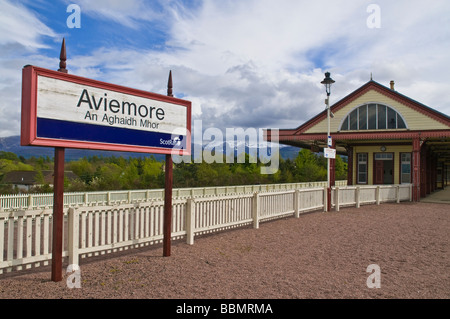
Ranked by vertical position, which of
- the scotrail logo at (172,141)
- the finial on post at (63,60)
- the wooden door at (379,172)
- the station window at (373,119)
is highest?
the station window at (373,119)

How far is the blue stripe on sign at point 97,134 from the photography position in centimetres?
537

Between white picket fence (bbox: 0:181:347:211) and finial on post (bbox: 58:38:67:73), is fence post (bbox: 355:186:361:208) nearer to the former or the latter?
white picket fence (bbox: 0:181:347:211)

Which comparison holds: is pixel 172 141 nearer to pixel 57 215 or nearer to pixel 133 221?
pixel 133 221

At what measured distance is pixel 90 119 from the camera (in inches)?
232

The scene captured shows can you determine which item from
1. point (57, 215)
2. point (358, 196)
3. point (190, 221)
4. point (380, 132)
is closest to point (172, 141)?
point (190, 221)

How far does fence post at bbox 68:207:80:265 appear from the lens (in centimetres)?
593

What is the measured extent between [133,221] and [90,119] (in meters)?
2.27

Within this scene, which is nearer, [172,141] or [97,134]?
[97,134]

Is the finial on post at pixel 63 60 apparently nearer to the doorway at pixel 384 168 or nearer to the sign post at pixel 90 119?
the sign post at pixel 90 119

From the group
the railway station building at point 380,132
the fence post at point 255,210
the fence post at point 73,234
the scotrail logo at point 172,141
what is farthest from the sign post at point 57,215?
the railway station building at point 380,132

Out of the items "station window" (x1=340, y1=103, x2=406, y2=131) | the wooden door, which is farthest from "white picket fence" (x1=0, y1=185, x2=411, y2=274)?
the wooden door

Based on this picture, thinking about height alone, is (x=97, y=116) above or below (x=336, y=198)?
above

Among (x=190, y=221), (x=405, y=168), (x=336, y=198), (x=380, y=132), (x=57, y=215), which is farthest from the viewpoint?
(x=405, y=168)
